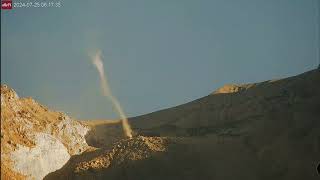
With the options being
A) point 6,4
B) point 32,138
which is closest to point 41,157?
point 32,138

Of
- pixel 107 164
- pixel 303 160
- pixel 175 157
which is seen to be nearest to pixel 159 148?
pixel 175 157

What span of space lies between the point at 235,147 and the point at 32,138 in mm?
15920

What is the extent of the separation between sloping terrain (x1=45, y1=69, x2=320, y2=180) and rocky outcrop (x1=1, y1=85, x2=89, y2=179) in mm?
1174

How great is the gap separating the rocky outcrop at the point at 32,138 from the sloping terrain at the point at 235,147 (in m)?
1.17

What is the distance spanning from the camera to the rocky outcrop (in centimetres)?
3148

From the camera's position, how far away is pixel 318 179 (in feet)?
97.0

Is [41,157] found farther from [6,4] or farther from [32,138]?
[6,4]

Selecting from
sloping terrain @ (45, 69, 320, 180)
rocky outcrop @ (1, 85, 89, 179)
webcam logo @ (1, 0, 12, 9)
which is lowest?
sloping terrain @ (45, 69, 320, 180)

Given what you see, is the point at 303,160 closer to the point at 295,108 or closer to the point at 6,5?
the point at 295,108

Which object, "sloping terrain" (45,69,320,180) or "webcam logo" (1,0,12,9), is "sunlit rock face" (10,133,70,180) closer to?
"sloping terrain" (45,69,320,180)

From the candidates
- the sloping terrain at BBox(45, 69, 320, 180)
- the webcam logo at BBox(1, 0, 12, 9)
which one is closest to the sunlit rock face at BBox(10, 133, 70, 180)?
the sloping terrain at BBox(45, 69, 320, 180)

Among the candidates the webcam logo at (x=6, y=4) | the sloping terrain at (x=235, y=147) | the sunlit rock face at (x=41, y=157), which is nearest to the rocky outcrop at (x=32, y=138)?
the sunlit rock face at (x=41, y=157)

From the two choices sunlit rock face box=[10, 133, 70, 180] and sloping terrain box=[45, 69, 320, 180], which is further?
sloping terrain box=[45, 69, 320, 180]

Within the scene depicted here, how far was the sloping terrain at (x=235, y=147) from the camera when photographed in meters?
32.7
